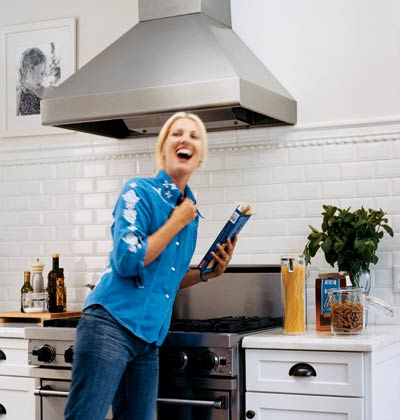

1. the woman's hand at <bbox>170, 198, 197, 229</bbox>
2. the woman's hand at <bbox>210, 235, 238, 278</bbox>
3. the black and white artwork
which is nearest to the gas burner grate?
the woman's hand at <bbox>210, 235, 238, 278</bbox>

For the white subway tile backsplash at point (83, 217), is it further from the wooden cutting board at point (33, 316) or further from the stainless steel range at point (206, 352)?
the stainless steel range at point (206, 352)

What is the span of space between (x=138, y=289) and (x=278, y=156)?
150 centimetres

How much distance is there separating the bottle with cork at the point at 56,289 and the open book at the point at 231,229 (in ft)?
3.83

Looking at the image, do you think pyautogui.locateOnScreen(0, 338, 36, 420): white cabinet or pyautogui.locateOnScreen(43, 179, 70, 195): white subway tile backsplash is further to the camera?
pyautogui.locateOnScreen(43, 179, 70, 195): white subway tile backsplash

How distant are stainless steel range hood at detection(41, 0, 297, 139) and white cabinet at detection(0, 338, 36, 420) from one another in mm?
1028

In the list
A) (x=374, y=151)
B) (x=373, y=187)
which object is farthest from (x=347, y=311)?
(x=374, y=151)

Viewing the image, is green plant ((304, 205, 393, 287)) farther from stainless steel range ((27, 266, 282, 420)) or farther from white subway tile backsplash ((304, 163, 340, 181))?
stainless steel range ((27, 266, 282, 420))

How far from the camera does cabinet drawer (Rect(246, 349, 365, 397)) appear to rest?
10.7 feet

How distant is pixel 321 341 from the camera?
3312mm

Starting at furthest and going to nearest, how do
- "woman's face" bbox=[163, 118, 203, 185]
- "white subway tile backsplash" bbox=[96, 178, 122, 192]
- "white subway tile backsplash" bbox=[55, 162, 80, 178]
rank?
"white subway tile backsplash" bbox=[55, 162, 80, 178] < "white subway tile backsplash" bbox=[96, 178, 122, 192] < "woman's face" bbox=[163, 118, 203, 185]

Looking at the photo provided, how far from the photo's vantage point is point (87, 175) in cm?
462

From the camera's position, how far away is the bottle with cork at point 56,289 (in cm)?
441

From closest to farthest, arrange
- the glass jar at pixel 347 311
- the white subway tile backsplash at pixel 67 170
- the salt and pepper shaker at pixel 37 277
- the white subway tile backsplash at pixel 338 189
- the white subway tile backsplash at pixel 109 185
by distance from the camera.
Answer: the glass jar at pixel 347 311 < the white subway tile backsplash at pixel 338 189 < the salt and pepper shaker at pixel 37 277 < the white subway tile backsplash at pixel 109 185 < the white subway tile backsplash at pixel 67 170

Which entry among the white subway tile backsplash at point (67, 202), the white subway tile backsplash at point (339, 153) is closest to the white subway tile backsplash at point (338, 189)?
the white subway tile backsplash at point (339, 153)
